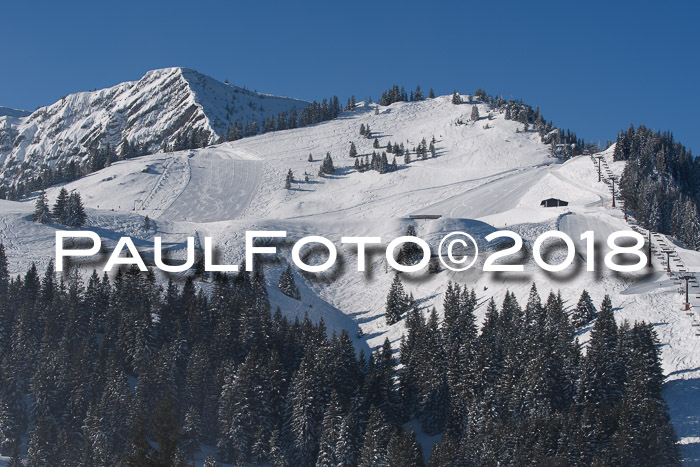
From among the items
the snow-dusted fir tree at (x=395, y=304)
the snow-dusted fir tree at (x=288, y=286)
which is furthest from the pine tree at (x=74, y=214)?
the snow-dusted fir tree at (x=395, y=304)

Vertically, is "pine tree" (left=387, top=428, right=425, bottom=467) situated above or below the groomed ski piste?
below

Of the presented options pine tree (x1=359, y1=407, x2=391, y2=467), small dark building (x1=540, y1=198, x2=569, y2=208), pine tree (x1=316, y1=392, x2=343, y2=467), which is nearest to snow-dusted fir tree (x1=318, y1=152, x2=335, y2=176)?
small dark building (x1=540, y1=198, x2=569, y2=208)

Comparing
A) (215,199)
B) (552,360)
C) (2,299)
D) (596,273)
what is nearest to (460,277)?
(596,273)

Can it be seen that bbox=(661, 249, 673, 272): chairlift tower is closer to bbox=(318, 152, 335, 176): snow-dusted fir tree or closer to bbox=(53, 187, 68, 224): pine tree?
bbox=(53, 187, 68, 224): pine tree

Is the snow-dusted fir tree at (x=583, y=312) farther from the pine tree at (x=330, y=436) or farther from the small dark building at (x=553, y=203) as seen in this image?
the small dark building at (x=553, y=203)

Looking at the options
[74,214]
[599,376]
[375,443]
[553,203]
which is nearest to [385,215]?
[553,203]

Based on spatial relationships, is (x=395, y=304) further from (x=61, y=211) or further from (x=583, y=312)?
(x=61, y=211)

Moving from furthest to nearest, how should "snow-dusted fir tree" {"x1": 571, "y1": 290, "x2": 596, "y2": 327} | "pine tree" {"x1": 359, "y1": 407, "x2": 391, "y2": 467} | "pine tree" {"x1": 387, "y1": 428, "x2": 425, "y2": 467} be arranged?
"snow-dusted fir tree" {"x1": 571, "y1": 290, "x2": 596, "y2": 327}
"pine tree" {"x1": 359, "y1": 407, "x2": 391, "y2": 467}
"pine tree" {"x1": 387, "y1": 428, "x2": 425, "y2": 467}
